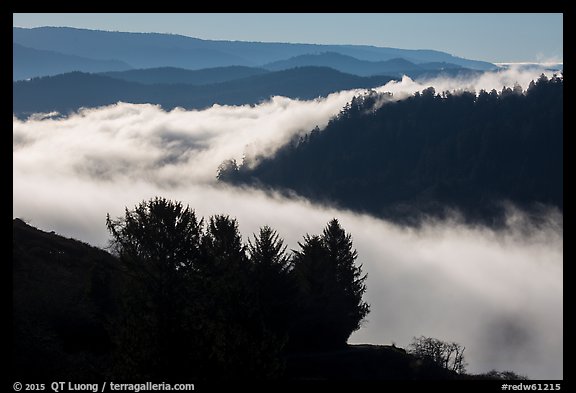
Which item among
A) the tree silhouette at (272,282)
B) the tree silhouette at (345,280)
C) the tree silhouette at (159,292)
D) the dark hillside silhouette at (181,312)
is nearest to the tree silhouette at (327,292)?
the tree silhouette at (345,280)

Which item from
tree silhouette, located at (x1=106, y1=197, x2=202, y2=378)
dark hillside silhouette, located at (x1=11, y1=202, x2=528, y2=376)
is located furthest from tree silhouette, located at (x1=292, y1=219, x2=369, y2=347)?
tree silhouette, located at (x1=106, y1=197, x2=202, y2=378)

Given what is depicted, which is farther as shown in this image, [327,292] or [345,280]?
[345,280]

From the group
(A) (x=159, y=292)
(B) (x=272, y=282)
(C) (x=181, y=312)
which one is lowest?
(C) (x=181, y=312)

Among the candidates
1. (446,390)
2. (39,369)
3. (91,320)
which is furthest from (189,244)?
(446,390)

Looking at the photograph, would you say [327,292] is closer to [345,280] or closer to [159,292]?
[345,280]

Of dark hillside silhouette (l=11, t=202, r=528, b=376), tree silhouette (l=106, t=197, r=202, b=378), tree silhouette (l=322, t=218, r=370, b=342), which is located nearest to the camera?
tree silhouette (l=106, t=197, r=202, b=378)

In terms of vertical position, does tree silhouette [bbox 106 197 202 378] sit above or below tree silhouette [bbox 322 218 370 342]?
below

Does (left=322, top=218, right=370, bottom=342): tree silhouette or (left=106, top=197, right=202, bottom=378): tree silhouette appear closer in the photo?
(left=106, top=197, right=202, bottom=378): tree silhouette

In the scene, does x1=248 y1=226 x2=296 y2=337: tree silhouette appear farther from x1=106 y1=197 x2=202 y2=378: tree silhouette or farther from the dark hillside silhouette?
x1=106 y1=197 x2=202 y2=378: tree silhouette

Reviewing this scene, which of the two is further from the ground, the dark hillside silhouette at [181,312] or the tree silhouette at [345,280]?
the tree silhouette at [345,280]

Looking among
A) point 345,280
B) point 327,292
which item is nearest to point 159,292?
point 327,292

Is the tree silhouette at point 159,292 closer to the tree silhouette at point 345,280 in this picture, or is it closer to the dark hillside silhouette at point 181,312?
the dark hillside silhouette at point 181,312

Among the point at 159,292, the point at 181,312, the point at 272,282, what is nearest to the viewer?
the point at 181,312

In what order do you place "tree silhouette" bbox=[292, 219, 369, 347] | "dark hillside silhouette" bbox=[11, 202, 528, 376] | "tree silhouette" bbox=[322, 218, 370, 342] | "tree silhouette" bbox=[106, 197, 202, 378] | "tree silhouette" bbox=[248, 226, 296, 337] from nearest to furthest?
1. "tree silhouette" bbox=[106, 197, 202, 378]
2. "dark hillside silhouette" bbox=[11, 202, 528, 376]
3. "tree silhouette" bbox=[248, 226, 296, 337]
4. "tree silhouette" bbox=[292, 219, 369, 347]
5. "tree silhouette" bbox=[322, 218, 370, 342]
